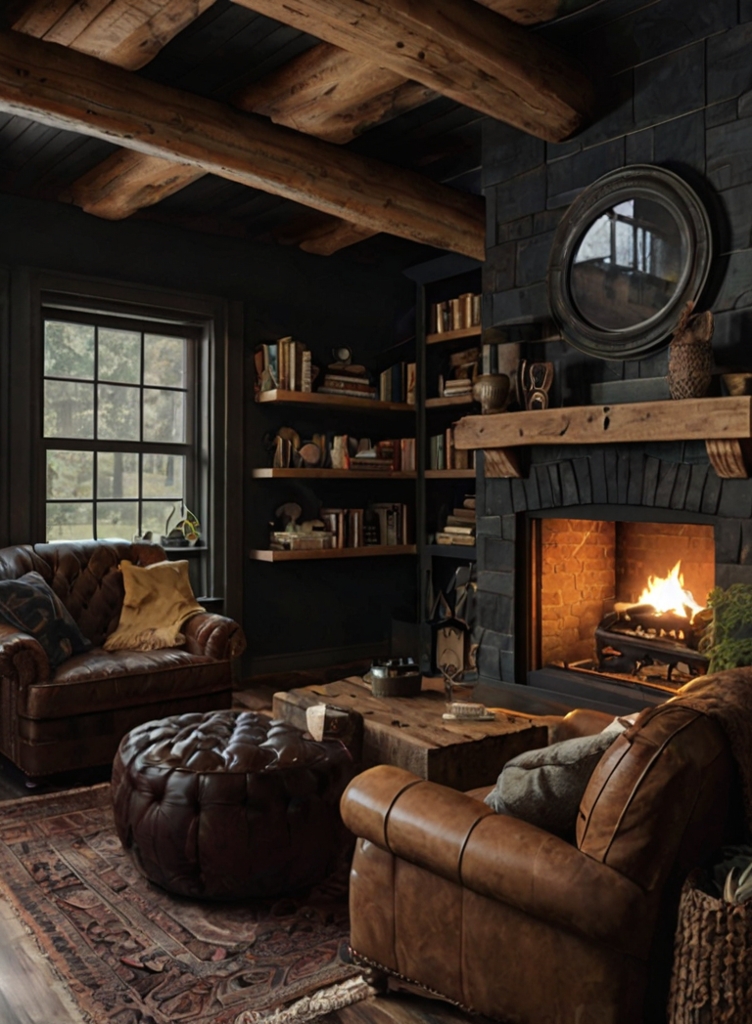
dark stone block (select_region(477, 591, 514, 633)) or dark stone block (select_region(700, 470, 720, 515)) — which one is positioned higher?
dark stone block (select_region(700, 470, 720, 515))

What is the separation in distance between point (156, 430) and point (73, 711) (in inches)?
84.6

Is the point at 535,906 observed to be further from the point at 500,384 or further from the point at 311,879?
the point at 500,384

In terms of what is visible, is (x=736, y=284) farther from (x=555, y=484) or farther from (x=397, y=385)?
(x=397, y=385)

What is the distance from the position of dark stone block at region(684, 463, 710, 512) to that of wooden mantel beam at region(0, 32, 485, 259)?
6.89 feet

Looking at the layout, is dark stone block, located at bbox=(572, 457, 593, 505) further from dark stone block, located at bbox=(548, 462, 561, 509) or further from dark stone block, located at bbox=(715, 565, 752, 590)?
dark stone block, located at bbox=(715, 565, 752, 590)

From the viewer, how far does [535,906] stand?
1755 mm

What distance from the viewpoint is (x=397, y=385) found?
5.96 m

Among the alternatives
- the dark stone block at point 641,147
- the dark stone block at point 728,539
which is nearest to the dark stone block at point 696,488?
the dark stone block at point 728,539

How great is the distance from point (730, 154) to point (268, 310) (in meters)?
3.09

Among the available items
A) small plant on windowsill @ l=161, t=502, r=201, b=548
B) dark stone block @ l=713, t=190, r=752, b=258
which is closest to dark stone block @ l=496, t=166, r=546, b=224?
dark stone block @ l=713, t=190, r=752, b=258

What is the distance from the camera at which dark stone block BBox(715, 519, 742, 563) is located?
3.25 metres

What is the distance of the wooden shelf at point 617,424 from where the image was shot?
3.13 m

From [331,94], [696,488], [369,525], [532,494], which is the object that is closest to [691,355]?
[696,488]

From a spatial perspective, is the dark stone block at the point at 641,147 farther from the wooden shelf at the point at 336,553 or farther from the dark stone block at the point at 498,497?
the wooden shelf at the point at 336,553
